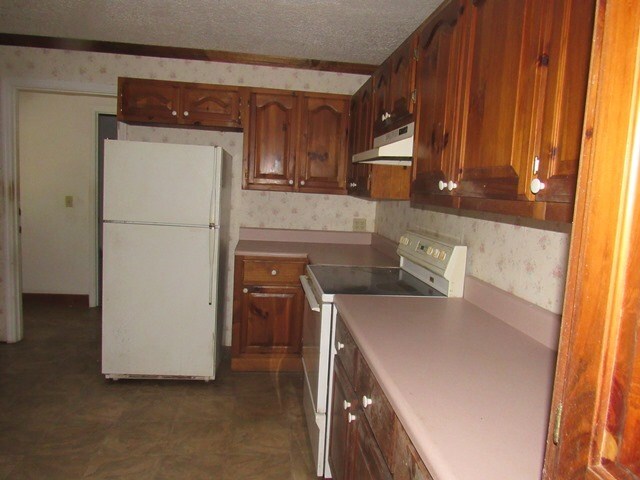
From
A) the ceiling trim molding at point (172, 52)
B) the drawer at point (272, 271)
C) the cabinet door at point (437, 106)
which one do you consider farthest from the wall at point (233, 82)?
the cabinet door at point (437, 106)

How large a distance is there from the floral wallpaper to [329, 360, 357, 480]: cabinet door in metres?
0.70

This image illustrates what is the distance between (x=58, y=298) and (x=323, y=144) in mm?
3309

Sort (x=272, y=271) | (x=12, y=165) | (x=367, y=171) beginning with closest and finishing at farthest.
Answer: (x=367, y=171), (x=272, y=271), (x=12, y=165)

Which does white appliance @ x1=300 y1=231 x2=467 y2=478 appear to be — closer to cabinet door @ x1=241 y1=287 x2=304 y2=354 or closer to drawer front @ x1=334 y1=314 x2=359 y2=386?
drawer front @ x1=334 y1=314 x2=359 y2=386

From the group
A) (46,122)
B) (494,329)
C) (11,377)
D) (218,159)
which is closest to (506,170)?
(494,329)

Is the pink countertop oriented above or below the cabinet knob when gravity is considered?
below

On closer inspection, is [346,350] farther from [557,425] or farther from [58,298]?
[58,298]

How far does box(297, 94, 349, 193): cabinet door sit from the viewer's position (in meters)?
3.26

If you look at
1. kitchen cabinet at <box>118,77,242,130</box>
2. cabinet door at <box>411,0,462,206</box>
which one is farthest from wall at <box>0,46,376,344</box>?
cabinet door at <box>411,0,462,206</box>

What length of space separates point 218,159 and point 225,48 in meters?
0.94

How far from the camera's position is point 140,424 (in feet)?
8.19

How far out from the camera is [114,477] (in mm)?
2049

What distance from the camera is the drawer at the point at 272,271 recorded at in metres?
3.10

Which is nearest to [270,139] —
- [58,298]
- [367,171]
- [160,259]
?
[367,171]
